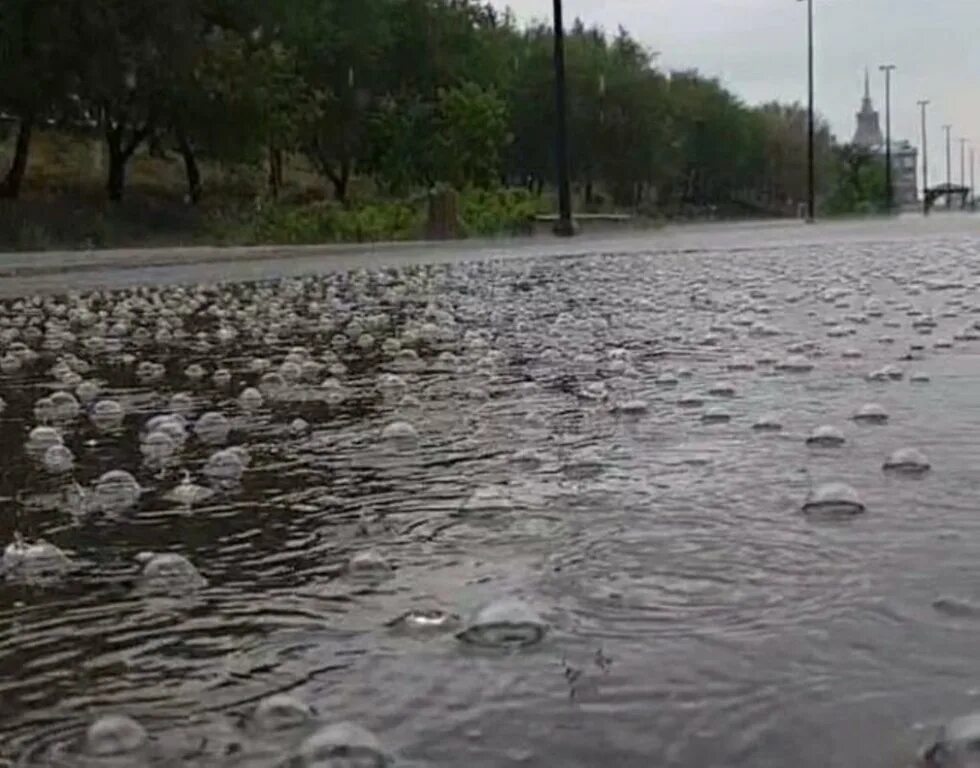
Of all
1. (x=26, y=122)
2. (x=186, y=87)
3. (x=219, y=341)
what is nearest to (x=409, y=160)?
(x=186, y=87)

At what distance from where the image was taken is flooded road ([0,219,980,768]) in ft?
4.43

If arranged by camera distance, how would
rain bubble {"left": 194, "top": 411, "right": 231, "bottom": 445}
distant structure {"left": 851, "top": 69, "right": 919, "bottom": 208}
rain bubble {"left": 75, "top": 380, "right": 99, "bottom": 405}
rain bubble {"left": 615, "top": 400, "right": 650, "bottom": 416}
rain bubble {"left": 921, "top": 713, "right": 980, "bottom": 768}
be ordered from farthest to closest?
distant structure {"left": 851, "top": 69, "right": 919, "bottom": 208} → rain bubble {"left": 75, "top": 380, "right": 99, "bottom": 405} → rain bubble {"left": 615, "top": 400, "right": 650, "bottom": 416} → rain bubble {"left": 194, "top": 411, "right": 231, "bottom": 445} → rain bubble {"left": 921, "top": 713, "right": 980, "bottom": 768}

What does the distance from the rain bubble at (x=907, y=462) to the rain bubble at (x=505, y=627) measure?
108cm

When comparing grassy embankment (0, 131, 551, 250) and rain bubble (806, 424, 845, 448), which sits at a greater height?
grassy embankment (0, 131, 551, 250)

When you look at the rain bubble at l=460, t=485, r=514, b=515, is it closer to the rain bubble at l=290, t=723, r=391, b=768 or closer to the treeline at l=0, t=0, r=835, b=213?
the rain bubble at l=290, t=723, r=391, b=768

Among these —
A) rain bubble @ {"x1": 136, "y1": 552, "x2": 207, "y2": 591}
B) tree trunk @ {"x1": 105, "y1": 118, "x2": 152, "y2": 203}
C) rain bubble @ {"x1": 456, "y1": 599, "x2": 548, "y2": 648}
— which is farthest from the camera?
tree trunk @ {"x1": 105, "y1": 118, "x2": 152, "y2": 203}

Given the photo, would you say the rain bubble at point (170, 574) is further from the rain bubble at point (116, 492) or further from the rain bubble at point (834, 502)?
the rain bubble at point (834, 502)

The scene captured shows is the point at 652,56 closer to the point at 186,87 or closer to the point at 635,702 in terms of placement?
the point at 186,87

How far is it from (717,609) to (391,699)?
45 cm

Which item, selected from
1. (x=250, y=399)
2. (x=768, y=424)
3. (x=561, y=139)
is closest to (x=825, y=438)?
(x=768, y=424)

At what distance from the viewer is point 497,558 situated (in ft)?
6.55

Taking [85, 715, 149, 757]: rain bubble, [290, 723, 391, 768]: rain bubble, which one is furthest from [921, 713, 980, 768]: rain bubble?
[85, 715, 149, 757]: rain bubble

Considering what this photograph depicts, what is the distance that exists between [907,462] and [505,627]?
3.85 ft

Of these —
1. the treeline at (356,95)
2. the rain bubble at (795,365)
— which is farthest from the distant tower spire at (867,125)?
the rain bubble at (795,365)
